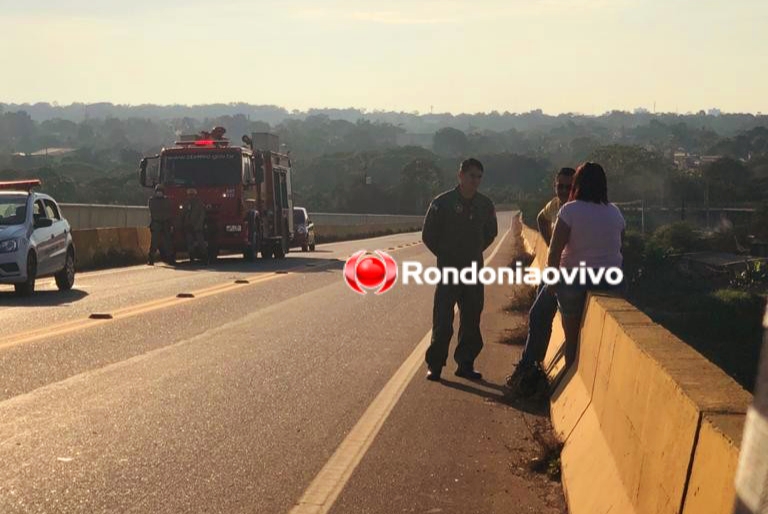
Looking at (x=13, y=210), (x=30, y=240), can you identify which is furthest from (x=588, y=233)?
(x=13, y=210)

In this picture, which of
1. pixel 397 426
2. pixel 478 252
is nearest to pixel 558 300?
pixel 397 426

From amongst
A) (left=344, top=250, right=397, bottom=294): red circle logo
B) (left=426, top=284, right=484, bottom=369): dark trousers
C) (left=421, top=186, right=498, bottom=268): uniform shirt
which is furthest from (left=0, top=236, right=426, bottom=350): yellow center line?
(left=421, top=186, right=498, bottom=268): uniform shirt

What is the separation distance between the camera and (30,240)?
763 inches

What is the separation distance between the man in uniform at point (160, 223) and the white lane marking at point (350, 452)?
19669 mm

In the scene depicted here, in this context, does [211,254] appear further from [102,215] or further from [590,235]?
[590,235]

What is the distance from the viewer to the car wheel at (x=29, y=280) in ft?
63.5

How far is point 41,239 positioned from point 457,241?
10.6 meters

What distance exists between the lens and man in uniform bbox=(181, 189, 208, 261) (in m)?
30.4

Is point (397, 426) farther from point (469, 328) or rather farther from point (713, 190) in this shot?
point (713, 190)

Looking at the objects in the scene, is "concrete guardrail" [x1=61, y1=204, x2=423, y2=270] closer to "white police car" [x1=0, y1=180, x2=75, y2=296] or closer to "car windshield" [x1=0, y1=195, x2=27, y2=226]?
"white police car" [x1=0, y1=180, x2=75, y2=296]

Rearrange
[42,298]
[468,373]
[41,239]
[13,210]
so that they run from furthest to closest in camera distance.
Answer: [13,210]
[41,239]
[42,298]
[468,373]

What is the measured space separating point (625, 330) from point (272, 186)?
97.4 feet

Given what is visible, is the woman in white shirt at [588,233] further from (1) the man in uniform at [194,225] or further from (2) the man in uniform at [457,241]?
(1) the man in uniform at [194,225]

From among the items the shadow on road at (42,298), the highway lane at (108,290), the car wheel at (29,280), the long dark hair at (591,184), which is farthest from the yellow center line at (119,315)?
the long dark hair at (591,184)
